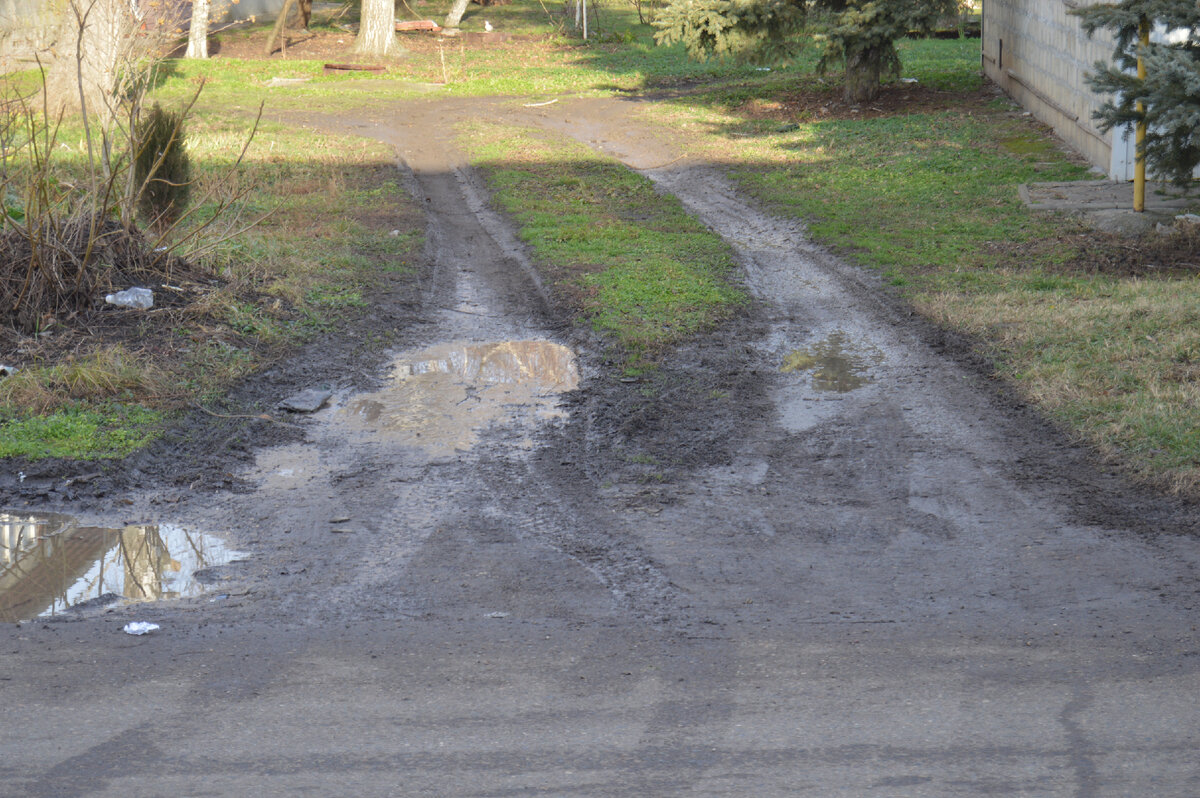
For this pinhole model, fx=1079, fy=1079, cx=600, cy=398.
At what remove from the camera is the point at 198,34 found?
28.5 m

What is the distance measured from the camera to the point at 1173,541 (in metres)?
5.48

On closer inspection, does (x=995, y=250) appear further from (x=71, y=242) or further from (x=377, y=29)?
(x=377, y=29)

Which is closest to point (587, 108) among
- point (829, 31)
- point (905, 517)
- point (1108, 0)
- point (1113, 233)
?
point (829, 31)

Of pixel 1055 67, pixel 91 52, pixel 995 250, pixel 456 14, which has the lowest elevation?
pixel 995 250

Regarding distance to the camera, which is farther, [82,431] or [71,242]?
[71,242]

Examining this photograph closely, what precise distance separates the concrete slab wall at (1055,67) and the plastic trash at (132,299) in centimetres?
1128

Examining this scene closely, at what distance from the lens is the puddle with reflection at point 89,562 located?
5098mm

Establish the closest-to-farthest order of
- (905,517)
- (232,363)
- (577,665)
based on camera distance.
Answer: (577,665), (905,517), (232,363)

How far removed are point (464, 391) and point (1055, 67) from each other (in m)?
14.1

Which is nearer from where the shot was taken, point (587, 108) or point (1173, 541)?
point (1173, 541)

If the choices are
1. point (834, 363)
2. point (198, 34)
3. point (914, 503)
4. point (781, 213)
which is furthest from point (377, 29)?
point (914, 503)

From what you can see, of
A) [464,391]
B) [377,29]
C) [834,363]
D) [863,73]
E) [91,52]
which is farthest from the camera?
[377,29]

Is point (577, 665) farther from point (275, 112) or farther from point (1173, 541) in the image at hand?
point (275, 112)

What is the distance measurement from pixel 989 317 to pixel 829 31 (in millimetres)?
11634
